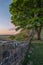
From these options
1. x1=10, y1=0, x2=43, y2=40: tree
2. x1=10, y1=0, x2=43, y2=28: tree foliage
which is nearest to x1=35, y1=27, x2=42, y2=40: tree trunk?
x1=10, y1=0, x2=43, y2=40: tree

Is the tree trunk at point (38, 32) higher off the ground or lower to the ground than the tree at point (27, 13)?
lower

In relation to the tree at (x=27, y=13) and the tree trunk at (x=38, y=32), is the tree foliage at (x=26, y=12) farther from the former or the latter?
the tree trunk at (x=38, y=32)

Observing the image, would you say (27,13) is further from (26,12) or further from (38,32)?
(38,32)

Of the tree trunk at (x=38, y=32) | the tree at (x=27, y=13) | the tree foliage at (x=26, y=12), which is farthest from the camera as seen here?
the tree trunk at (x=38, y=32)

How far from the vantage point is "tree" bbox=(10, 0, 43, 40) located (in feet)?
82.6

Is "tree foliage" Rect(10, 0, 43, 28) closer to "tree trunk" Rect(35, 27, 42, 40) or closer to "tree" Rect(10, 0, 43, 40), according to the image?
"tree" Rect(10, 0, 43, 40)

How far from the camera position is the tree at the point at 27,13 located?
2517 cm

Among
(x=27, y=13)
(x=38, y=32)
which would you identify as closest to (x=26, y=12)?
(x=27, y=13)

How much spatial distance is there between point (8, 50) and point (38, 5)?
2271 cm

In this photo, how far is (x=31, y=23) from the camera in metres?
24.4

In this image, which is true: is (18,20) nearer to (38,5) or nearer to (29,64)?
(38,5)

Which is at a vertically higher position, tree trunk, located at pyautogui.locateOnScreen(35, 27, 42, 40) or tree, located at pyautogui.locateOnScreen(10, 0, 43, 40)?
tree, located at pyautogui.locateOnScreen(10, 0, 43, 40)

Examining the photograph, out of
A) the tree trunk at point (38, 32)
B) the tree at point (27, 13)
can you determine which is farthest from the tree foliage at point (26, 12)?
the tree trunk at point (38, 32)

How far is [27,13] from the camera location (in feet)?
86.4
